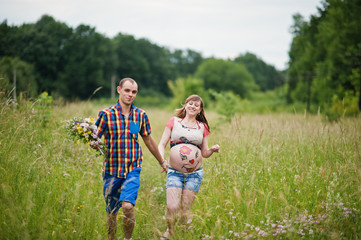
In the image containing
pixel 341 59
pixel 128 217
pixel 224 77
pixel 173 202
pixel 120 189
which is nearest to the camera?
pixel 128 217

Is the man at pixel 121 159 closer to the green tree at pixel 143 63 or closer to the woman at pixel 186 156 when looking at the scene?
the woman at pixel 186 156

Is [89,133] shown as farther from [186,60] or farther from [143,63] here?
[186,60]

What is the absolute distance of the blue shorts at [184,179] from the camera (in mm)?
3629

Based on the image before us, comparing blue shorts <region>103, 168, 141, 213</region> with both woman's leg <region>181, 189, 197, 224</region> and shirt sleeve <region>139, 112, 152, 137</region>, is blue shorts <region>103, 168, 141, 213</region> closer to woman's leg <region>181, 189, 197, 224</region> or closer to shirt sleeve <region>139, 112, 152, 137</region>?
shirt sleeve <region>139, 112, 152, 137</region>

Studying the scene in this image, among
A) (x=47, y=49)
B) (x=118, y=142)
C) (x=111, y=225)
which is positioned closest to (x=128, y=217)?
(x=111, y=225)

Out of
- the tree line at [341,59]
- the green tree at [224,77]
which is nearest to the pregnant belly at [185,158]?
the tree line at [341,59]

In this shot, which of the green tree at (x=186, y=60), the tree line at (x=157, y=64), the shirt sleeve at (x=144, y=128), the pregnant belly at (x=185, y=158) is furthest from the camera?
the green tree at (x=186, y=60)

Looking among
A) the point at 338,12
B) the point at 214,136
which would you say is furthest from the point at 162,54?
the point at 214,136

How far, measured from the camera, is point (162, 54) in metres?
65.3

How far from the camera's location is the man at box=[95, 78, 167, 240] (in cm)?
321

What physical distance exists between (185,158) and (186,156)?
0.03 meters

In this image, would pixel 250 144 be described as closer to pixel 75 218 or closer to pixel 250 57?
pixel 75 218

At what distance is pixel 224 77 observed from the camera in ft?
211

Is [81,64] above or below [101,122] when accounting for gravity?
above
